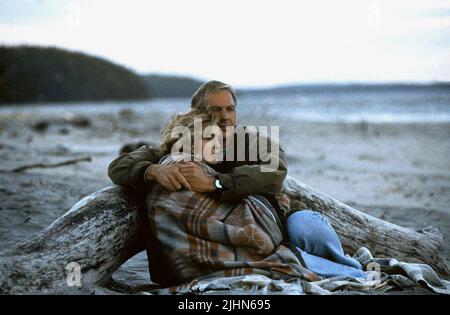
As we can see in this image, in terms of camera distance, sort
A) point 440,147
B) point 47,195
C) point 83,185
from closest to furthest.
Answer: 1. point 47,195
2. point 83,185
3. point 440,147

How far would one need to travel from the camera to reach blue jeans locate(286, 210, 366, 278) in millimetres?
3660

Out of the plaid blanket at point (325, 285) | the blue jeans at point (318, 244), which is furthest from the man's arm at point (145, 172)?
the blue jeans at point (318, 244)

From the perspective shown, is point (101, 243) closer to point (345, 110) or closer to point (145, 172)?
point (145, 172)

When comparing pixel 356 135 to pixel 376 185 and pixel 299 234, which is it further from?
pixel 299 234

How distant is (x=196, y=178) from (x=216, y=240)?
0.43 meters

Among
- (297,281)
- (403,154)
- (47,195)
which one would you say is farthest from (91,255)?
(403,154)

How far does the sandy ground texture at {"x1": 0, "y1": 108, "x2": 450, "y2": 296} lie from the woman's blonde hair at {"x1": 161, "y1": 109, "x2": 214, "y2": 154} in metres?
1.10

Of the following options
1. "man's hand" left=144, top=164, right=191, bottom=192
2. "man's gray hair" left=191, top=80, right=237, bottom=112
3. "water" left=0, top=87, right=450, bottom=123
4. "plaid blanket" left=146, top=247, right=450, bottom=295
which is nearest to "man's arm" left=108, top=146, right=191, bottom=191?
"man's hand" left=144, top=164, right=191, bottom=192

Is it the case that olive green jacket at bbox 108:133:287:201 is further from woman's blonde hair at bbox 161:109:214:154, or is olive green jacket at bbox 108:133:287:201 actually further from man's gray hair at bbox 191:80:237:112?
man's gray hair at bbox 191:80:237:112

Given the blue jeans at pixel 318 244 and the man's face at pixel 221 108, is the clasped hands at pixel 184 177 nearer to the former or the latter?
the man's face at pixel 221 108

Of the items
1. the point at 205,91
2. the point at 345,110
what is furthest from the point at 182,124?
the point at 345,110

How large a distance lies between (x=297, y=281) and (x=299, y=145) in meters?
10.5

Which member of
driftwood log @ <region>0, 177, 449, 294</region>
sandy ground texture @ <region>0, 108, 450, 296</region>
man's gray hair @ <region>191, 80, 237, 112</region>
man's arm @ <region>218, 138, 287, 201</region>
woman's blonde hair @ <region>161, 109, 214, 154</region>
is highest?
man's gray hair @ <region>191, 80, 237, 112</region>

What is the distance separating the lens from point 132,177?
380 centimetres
